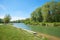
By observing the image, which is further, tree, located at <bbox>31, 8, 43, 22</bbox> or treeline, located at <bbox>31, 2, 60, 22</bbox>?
tree, located at <bbox>31, 8, 43, 22</bbox>

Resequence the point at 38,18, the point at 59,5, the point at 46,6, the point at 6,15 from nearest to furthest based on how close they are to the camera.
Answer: the point at 59,5 < the point at 46,6 < the point at 38,18 < the point at 6,15

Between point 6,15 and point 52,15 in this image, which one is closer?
point 52,15

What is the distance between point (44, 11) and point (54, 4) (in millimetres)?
6131

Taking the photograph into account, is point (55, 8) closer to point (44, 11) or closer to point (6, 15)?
point (44, 11)

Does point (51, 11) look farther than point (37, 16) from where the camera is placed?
No

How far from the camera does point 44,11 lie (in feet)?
185

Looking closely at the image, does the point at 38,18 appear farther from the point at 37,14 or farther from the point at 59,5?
the point at 59,5

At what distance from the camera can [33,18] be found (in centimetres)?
7406

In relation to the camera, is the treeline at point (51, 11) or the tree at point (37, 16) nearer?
the treeline at point (51, 11)

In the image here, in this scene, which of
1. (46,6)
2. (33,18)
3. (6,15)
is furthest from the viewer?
(6,15)

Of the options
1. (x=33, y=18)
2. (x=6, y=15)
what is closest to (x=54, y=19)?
(x=33, y=18)

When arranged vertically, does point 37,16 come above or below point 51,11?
below

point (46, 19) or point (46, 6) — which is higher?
point (46, 6)

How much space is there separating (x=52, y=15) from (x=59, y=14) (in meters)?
3.71
